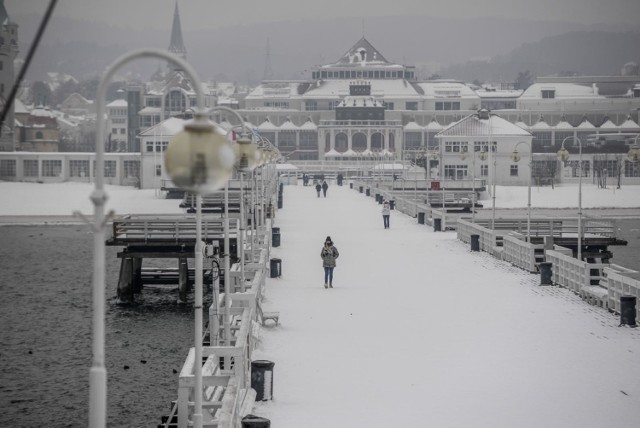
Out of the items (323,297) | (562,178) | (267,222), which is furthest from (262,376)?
(562,178)

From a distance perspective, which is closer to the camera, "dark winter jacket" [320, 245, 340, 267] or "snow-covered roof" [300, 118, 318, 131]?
"dark winter jacket" [320, 245, 340, 267]

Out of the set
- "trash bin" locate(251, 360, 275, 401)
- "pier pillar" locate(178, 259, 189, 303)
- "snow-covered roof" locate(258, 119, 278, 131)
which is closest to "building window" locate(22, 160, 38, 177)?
"snow-covered roof" locate(258, 119, 278, 131)

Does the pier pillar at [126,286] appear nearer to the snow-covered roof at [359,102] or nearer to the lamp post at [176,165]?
the lamp post at [176,165]

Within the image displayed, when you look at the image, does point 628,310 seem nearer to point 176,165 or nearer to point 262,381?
point 262,381

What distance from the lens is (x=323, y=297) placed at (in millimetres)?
39906

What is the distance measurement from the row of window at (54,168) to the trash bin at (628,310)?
107141mm

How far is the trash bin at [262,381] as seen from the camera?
23672 millimetres

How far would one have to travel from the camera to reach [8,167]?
138 meters

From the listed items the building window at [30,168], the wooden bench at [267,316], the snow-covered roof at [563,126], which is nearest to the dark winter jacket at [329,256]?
the wooden bench at [267,316]

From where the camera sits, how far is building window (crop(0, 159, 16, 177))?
137250 mm

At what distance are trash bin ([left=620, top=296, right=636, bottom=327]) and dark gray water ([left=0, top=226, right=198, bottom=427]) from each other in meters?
12.8

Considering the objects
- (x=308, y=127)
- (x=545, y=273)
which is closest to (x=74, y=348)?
(x=545, y=273)

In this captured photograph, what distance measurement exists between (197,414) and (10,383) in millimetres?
18185

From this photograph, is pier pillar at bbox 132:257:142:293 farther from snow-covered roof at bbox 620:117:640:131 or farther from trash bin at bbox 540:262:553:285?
snow-covered roof at bbox 620:117:640:131
